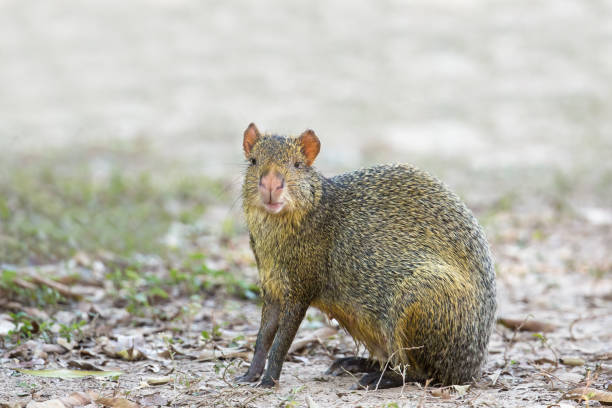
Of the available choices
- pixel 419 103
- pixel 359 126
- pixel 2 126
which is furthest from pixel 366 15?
pixel 2 126

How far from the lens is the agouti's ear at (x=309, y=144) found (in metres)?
4.46

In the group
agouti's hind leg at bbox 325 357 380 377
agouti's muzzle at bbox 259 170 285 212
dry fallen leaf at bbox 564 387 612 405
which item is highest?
agouti's muzzle at bbox 259 170 285 212

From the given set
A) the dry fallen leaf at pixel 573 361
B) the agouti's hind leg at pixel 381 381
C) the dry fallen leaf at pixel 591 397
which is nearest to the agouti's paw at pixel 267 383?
the agouti's hind leg at pixel 381 381

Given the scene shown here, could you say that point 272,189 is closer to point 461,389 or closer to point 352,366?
point 352,366

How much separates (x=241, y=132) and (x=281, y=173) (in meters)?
11.6

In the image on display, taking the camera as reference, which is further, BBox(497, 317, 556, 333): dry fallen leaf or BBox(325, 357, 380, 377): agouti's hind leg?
BBox(497, 317, 556, 333): dry fallen leaf

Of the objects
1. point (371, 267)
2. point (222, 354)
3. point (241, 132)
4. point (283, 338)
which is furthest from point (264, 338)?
point (241, 132)

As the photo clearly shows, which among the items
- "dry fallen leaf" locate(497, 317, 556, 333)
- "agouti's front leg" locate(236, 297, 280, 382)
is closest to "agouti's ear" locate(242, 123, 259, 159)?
"agouti's front leg" locate(236, 297, 280, 382)

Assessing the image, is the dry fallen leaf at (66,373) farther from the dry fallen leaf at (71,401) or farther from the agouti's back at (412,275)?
the agouti's back at (412,275)

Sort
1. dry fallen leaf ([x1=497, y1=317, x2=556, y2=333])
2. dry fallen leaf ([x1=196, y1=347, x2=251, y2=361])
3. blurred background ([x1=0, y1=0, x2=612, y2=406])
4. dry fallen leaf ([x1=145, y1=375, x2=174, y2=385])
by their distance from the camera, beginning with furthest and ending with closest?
blurred background ([x1=0, y1=0, x2=612, y2=406])
dry fallen leaf ([x1=497, y1=317, x2=556, y2=333])
dry fallen leaf ([x1=196, y1=347, x2=251, y2=361])
dry fallen leaf ([x1=145, y1=375, x2=174, y2=385])

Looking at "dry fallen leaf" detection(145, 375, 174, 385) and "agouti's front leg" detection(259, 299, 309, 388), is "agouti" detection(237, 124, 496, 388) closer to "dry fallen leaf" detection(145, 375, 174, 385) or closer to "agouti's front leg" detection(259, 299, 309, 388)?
"agouti's front leg" detection(259, 299, 309, 388)

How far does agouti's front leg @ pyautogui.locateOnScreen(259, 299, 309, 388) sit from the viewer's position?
4.37 metres

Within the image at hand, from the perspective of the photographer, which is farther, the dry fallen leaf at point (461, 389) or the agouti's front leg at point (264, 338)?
the agouti's front leg at point (264, 338)

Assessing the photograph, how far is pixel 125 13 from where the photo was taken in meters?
22.0
